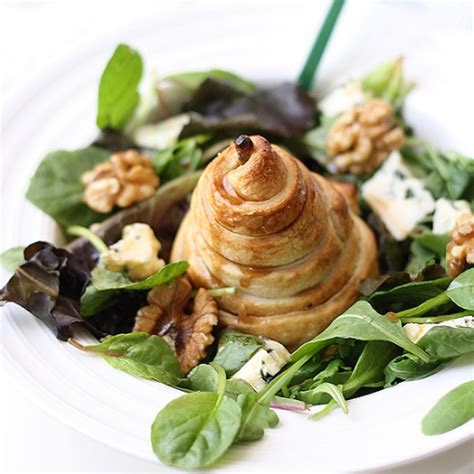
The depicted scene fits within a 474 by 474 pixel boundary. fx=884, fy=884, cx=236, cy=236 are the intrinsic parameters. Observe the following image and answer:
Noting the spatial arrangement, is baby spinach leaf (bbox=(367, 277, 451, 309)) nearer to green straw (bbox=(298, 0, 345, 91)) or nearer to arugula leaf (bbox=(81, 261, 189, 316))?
arugula leaf (bbox=(81, 261, 189, 316))

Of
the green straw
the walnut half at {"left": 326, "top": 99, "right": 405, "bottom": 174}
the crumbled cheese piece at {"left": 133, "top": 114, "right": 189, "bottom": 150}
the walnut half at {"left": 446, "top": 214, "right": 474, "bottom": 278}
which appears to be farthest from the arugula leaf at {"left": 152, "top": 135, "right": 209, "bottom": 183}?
the walnut half at {"left": 446, "top": 214, "right": 474, "bottom": 278}

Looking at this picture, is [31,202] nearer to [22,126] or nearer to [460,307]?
[22,126]

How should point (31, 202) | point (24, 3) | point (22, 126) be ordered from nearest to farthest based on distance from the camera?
point (31, 202), point (22, 126), point (24, 3)

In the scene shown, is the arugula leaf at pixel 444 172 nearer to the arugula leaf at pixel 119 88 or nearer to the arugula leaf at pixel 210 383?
the arugula leaf at pixel 119 88

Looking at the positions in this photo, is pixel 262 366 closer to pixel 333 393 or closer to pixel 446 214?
pixel 333 393

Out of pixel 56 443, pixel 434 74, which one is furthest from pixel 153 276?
pixel 434 74

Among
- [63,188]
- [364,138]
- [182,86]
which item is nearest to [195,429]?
[63,188]

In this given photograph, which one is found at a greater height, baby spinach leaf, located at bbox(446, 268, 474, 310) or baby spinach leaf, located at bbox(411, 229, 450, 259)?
baby spinach leaf, located at bbox(446, 268, 474, 310)
